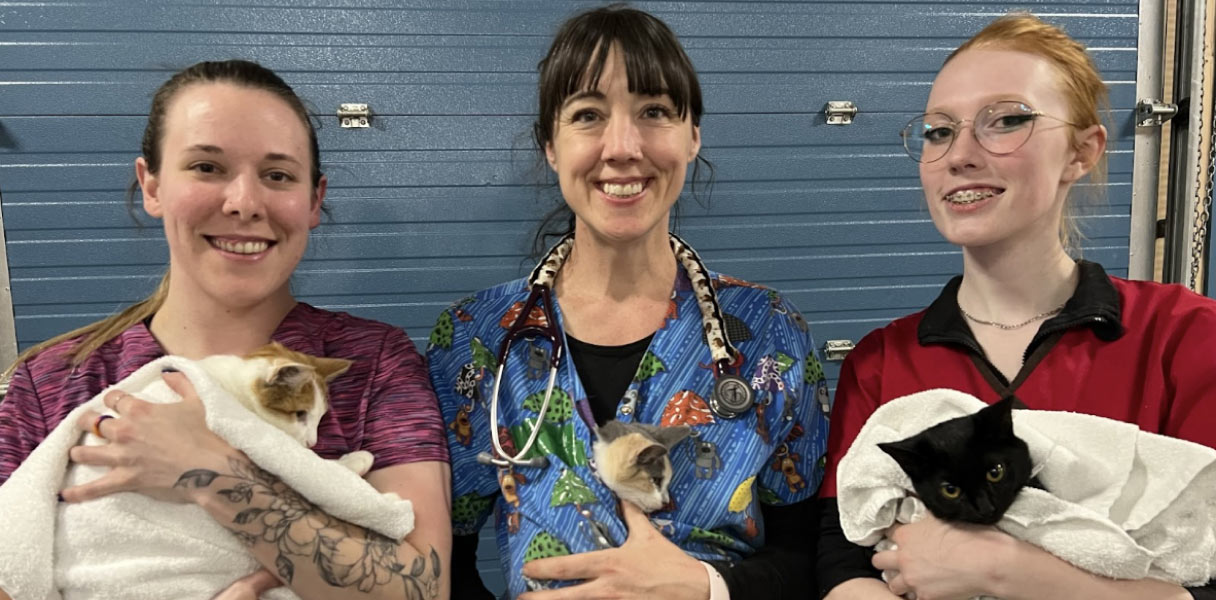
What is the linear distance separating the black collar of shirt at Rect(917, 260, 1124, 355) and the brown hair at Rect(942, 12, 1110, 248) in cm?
22

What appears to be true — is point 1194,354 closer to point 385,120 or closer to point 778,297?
point 778,297

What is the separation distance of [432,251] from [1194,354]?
6.38ft

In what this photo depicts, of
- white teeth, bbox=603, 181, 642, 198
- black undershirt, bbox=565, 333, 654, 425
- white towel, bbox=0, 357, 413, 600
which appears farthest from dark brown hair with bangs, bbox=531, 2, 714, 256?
white towel, bbox=0, 357, 413, 600

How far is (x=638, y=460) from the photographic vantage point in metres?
1.19

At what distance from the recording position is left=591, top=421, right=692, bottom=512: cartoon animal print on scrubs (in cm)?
120

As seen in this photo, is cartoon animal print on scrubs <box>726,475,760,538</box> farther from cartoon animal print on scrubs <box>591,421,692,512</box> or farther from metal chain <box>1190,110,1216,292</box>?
metal chain <box>1190,110,1216,292</box>

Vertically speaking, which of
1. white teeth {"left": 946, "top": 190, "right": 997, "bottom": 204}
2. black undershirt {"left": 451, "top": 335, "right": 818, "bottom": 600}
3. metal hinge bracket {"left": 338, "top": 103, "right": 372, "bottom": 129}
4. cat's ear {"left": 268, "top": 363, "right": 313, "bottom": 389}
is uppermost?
metal hinge bracket {"left": 338, "top": 103, "right": 372, "bottom": 129}

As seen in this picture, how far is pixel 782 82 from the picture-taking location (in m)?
2.41

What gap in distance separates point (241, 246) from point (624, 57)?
741 millimetres

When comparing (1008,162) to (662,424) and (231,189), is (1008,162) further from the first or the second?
(231,189)

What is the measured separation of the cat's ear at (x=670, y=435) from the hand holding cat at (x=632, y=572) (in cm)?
16

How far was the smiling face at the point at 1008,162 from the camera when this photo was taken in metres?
1.19

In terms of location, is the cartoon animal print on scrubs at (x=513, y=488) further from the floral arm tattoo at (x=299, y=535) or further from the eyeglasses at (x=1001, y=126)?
the eyeglasses at (x=1001, y=126)

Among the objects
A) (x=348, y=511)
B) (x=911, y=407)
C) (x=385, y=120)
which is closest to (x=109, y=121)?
(x=385, y=120)
